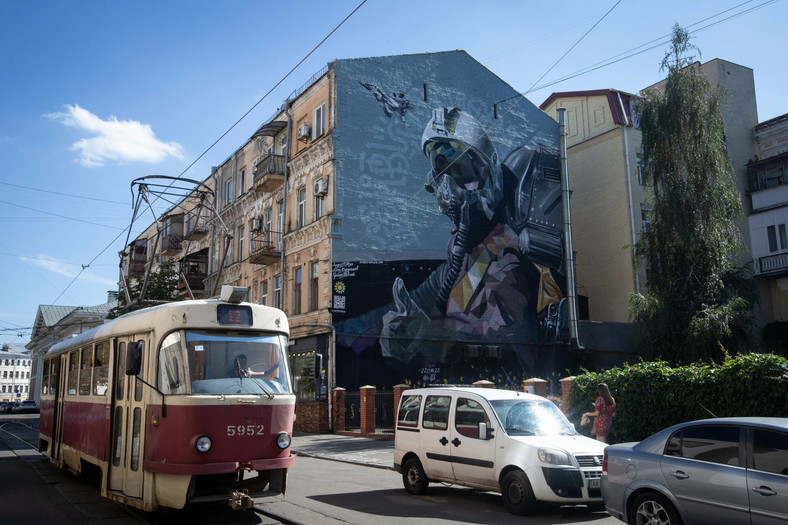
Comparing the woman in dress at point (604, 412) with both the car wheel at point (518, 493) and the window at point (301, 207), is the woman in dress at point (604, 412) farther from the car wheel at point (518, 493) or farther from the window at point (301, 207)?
the window at point (301, 207)

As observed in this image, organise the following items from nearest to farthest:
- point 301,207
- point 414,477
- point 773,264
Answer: point 414,477 → point 301,207 → point 773,264

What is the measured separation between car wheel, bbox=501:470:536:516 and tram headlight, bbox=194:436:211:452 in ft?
14.3

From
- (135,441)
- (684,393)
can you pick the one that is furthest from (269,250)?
(135,441)

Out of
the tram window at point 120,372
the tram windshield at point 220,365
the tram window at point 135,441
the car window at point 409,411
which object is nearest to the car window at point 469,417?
the car window at point 409,411

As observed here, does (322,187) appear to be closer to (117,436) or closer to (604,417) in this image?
(604,417)

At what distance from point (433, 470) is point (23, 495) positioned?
278 inches

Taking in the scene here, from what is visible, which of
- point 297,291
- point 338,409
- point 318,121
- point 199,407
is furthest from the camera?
point 297,291

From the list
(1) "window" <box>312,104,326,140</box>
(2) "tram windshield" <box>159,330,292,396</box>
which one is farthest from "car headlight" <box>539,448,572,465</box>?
(1) "window" <box>312,104,326,140</box>

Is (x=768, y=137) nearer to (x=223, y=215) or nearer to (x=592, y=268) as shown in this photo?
(x=592, y=268)

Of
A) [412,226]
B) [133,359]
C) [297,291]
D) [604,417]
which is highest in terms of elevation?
[412,226]

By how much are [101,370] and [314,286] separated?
17549 millimetres

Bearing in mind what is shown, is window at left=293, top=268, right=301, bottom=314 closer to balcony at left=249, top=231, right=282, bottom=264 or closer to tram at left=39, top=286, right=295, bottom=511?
balcony at left=249, top=231, right=282, bottom=264

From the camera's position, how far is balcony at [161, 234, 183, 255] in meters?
41.5

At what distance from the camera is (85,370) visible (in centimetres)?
1188
